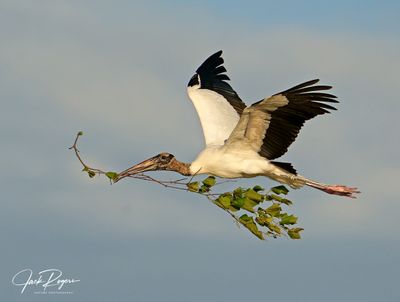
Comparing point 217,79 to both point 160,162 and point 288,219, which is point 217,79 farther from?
point 288,219

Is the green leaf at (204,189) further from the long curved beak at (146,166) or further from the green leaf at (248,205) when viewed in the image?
the long curved beak at (146,166)

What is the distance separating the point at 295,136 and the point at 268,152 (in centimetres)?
81

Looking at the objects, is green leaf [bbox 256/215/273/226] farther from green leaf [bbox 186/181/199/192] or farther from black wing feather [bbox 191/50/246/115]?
black wing feather [bbox 191/50/246/115]

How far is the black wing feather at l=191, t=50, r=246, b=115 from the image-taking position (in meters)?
22.1

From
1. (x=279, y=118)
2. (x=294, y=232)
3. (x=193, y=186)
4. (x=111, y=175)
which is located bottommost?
(x=294, y=232)

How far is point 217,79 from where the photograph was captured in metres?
23.1

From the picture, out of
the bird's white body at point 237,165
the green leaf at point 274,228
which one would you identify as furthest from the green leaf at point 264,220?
the bird's white body at point 237,165

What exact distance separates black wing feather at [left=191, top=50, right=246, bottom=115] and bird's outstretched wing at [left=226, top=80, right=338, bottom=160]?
11.4 ft

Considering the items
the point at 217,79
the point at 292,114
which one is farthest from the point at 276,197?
the point at 217,79

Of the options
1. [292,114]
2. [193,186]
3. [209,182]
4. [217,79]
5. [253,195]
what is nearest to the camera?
[253,195]

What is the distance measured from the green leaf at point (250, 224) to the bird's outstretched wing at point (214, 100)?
641 centimetres

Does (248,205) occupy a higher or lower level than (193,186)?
lower

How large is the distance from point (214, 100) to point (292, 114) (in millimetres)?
4741

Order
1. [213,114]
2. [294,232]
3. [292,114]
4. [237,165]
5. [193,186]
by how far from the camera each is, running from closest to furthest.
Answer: [294,232] < [193,186] < [292,114] < [237,165] < [213,114]
